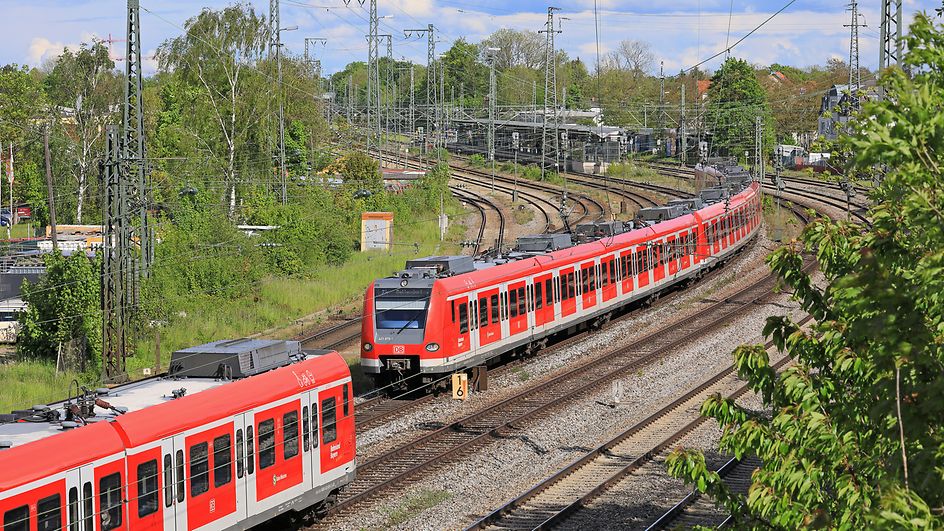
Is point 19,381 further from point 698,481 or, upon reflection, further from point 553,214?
point 553,214

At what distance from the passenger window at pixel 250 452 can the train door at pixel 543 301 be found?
14687 mm

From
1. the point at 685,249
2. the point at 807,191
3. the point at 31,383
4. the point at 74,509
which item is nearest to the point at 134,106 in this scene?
the point at 31,383

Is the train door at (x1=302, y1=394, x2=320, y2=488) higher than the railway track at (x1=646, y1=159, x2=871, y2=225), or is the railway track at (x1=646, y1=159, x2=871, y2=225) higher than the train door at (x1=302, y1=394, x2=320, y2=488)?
the railway track at (x1=646, y1=159, x2=871, y2=225)

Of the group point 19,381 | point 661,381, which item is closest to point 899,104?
point 661,381

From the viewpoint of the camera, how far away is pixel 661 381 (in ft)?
85.0

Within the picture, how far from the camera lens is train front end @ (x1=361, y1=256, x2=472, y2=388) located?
929 inches

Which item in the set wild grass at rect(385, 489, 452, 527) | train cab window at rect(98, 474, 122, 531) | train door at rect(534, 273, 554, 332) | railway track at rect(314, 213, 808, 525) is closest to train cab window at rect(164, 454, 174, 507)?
train cab window at rect(98, 474, 122, 531)

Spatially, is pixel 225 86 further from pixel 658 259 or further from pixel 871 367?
pixel 871 367

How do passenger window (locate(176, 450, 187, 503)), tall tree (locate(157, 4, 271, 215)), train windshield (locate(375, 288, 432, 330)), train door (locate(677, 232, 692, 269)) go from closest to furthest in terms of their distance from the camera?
1. passenger window (locate(176, 450, 187, 503))
2. train windshield (locate(375, 288, 432, 330))
3. train door (locate(677, 232, 692, 269))
4. tall tree (locate(157, 4, 271, 215))

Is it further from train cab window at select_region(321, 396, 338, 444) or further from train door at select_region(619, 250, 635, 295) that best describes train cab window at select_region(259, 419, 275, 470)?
train door at select_region(619, 250, 635, 295)

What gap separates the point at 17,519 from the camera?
10359 millimetres

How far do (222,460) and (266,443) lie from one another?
3.07ft

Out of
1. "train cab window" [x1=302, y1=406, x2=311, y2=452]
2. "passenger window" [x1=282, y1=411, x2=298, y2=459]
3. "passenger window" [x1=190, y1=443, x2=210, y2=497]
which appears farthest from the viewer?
"train cab window" [x1=302, y1=406, x2=311, y2=452]

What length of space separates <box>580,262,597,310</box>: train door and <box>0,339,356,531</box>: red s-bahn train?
1532 cm
